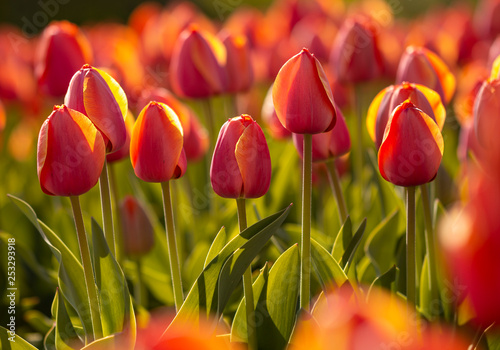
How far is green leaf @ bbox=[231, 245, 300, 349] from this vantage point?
99cm

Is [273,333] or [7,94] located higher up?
[7,94]

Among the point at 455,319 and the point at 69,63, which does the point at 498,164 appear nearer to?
the point at 455,319

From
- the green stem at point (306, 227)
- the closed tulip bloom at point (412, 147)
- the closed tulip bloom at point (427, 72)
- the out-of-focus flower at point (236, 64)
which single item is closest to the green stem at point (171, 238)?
the green stem at point (306, 227)

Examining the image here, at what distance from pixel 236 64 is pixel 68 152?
89 centimetres

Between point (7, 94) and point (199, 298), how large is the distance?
1.66 meters

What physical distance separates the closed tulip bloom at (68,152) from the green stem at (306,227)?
30 centimetres

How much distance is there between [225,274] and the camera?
93 centimetres

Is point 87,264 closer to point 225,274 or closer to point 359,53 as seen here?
point 225,274

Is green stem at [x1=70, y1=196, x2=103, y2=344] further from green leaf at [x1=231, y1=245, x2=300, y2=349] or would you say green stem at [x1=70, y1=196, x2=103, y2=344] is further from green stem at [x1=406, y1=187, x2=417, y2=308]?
green stem at [x1=406, y1=187, x2=417, y2=308]

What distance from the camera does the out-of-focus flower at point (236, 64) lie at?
168cm

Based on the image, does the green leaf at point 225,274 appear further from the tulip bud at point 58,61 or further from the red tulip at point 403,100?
the tulip bud at point 58,61

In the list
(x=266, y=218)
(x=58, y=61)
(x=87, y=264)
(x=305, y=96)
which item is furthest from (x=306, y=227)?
(x=58, y=61)

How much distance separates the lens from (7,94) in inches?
90.2

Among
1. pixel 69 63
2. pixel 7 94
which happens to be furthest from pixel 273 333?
pixel 7 94
